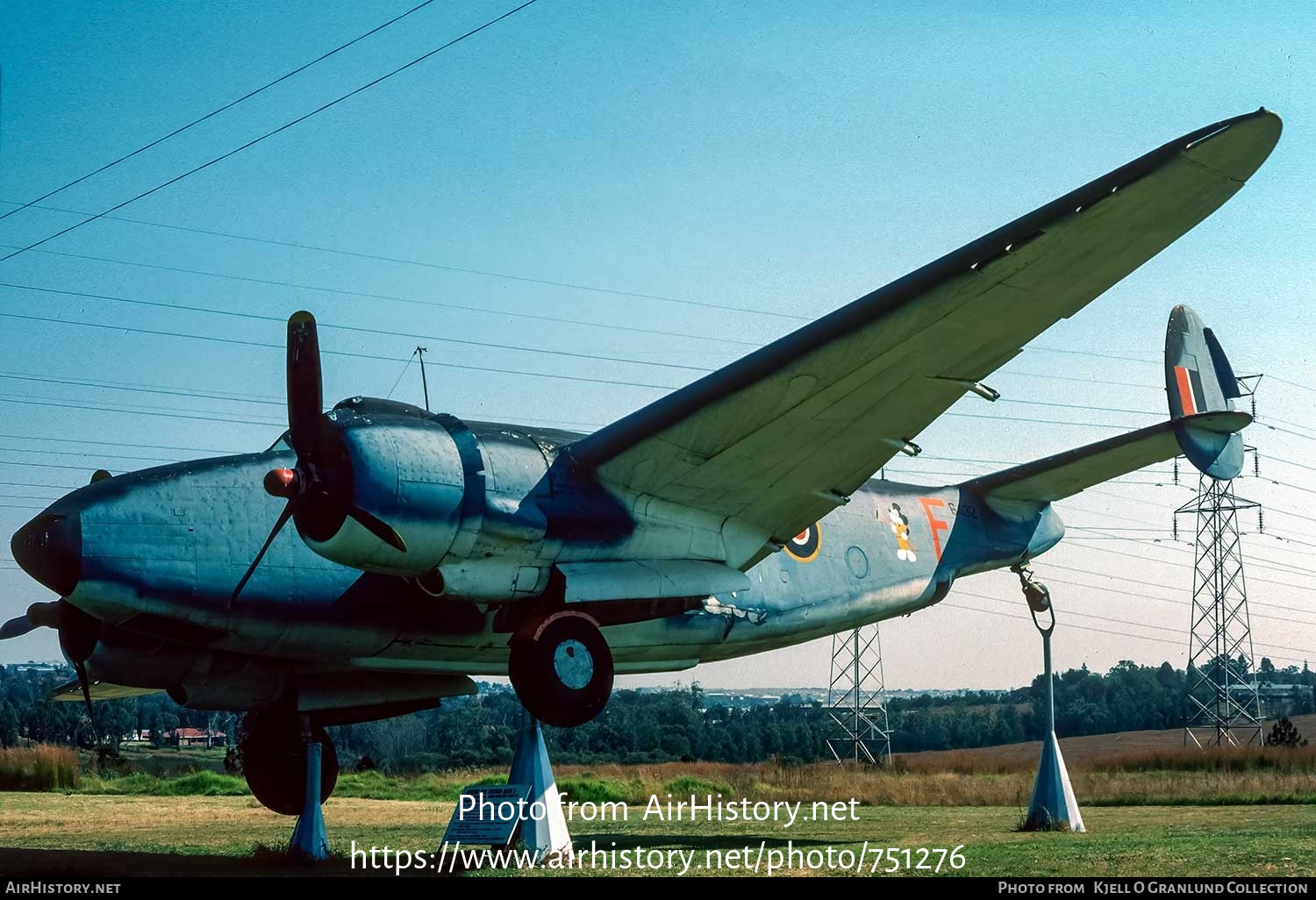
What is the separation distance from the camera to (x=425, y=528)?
11578 millimetres

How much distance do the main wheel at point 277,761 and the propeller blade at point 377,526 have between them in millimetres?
5879

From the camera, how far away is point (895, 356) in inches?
489

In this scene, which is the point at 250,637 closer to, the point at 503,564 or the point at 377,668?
the point at 377,668

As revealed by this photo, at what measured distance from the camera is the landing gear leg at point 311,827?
14.5m

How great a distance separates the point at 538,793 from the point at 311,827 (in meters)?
2.96

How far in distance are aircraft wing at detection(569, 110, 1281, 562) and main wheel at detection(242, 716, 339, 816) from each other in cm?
634

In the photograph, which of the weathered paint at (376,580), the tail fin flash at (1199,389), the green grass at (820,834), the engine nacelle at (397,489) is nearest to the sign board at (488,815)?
the green grass at (820,834)

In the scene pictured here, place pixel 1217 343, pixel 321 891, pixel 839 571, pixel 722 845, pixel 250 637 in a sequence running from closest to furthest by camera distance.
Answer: pixel 321 891
pixel 250 637
pixel 722 845
pixel 839 571
pixel 1217 343

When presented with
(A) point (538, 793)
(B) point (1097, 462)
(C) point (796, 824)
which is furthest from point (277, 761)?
(B) point (1097, 462)

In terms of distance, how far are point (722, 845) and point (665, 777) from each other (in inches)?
587

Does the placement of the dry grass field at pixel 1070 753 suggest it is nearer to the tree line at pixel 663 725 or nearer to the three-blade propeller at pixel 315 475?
the tree line at pixel 663 725

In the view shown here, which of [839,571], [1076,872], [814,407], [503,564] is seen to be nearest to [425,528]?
[503,564]

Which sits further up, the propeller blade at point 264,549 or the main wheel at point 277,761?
the propeller blade at point 264,549

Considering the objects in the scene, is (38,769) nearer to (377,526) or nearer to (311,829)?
(311,829)
